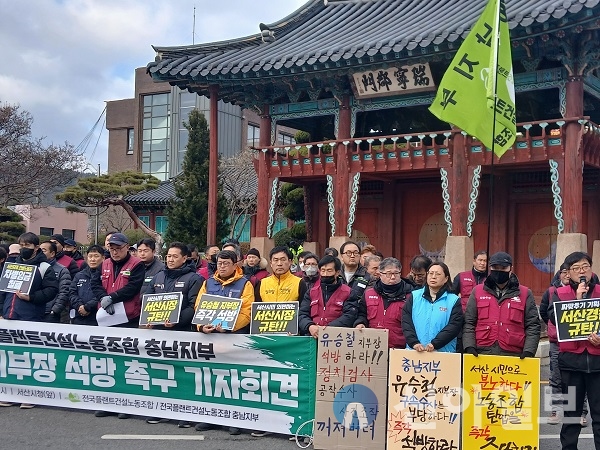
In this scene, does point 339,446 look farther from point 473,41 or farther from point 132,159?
point 132,159

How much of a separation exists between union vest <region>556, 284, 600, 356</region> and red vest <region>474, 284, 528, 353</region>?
31 cm

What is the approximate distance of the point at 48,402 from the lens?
756 centimetres

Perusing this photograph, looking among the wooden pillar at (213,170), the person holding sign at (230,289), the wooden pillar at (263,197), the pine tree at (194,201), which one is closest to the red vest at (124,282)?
the person holding sign at (230,289)

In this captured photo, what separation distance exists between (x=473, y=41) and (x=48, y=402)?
6122 mm

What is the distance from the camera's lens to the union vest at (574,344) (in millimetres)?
5609

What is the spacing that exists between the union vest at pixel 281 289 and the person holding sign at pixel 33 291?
260 centimetres

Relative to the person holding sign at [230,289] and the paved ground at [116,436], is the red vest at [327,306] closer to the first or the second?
the person holding sign at [230,289]

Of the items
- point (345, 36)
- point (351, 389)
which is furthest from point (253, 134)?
point (351, 389)

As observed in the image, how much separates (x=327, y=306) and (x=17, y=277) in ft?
12.0

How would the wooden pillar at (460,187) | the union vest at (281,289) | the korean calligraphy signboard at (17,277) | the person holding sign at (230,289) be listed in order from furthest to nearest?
the wooden pillar at (460,187) < the korean calligraphy signboard at (17,277) < the union vest at (281,289) < the person holding sign at (230,289)

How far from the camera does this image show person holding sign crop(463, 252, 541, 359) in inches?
231

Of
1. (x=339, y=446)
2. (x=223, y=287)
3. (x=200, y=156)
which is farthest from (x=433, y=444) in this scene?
(x=200, y=156)

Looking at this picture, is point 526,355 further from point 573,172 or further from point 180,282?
point 573,172

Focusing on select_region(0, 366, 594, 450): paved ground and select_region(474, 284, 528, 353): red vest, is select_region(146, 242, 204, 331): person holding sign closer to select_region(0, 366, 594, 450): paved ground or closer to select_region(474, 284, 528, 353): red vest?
select_region(0, 366, 594, 450): paved ground
